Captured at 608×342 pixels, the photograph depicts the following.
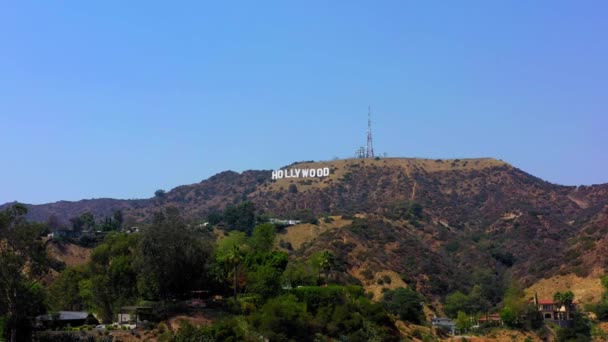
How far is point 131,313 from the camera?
7625cm

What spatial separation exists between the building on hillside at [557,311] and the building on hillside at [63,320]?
7073cm

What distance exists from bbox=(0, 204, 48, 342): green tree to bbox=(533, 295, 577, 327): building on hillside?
78155 mm

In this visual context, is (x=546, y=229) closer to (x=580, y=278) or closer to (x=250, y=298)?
(x=580, y=278)

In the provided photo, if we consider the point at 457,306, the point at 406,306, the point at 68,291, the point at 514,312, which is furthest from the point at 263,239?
the point at 514,312

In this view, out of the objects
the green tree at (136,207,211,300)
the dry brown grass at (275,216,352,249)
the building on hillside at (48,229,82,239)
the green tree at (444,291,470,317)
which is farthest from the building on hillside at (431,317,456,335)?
the building on hillside at (48,229,82,239)

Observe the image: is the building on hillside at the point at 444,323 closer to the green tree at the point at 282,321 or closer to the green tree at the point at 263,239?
the green tree at the point at 263,239

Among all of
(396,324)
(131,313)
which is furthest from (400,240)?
(131,313)

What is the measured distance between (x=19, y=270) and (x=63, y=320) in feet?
32.1

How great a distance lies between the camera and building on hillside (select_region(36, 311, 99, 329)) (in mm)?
73438

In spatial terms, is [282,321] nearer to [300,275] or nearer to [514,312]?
[300,275]

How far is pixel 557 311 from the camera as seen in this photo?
118m

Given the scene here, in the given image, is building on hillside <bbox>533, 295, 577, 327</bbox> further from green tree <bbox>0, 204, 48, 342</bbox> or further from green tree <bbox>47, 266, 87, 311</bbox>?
green tree <bbox>0, 204, 48, 342</bbox>

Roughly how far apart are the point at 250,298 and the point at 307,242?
249 ft

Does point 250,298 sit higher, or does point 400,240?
point 400,240
